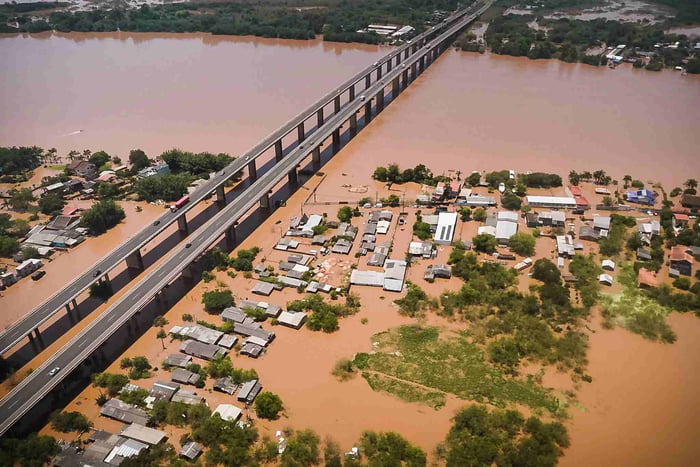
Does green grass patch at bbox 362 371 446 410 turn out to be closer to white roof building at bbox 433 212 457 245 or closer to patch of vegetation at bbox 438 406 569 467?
patch of vegetation at bbox 438 406 569 467

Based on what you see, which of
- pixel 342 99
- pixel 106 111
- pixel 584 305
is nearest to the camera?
pixel 584 305

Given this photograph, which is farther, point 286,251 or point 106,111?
point 106,111

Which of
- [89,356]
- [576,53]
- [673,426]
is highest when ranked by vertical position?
[576,53]

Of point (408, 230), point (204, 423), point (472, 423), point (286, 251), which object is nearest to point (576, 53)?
point (408, 230)

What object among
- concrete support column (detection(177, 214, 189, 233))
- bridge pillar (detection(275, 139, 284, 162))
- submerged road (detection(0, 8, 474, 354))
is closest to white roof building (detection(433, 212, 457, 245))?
submerged road (detection(0, 8, 474, 354))

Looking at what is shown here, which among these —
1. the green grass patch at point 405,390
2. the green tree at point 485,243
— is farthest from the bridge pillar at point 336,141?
the green grass patch at point 405,390

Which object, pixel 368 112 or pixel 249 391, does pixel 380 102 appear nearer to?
pixel 368 112

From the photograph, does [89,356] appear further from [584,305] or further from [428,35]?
[428,35]

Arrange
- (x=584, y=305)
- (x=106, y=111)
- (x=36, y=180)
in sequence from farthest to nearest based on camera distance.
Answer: (x=106, y=111), (x=36, y=180), (x=584, y=305)
